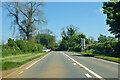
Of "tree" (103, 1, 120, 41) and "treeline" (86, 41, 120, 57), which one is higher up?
"tree" (103, 1, 120, 41)

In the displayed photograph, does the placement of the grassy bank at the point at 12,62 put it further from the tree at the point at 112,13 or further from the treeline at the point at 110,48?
the treeline at the point at 110,48

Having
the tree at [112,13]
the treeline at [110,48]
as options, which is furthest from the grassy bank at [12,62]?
the treeline at [110,48]

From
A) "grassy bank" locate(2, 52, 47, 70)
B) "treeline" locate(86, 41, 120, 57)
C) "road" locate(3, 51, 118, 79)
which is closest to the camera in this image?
"road" locate(3, 51, 118, 79)

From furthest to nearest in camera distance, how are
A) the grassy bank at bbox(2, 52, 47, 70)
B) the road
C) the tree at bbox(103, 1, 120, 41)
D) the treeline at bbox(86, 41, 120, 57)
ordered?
1. the treeline at bbox(86, 41, 120, 57)
2. the tree at bbox(103, 1, 120, 41)
3. the grassy bank at bbox(2, 52, 47, 70)
4. the road

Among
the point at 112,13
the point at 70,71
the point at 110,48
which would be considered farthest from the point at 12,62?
the point at 112,13

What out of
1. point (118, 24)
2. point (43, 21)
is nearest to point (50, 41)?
point (43, 21)

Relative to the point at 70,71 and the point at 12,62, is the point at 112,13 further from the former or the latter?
the point at 70,71

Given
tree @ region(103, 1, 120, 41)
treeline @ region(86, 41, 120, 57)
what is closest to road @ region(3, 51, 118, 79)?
tree @ region(103, 1, 120, 41)

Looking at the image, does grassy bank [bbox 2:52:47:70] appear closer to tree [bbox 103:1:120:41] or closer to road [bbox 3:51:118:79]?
road [bbox 3:51:118:79]

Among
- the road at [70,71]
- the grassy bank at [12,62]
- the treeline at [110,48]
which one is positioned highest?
the treeline at [110,48]

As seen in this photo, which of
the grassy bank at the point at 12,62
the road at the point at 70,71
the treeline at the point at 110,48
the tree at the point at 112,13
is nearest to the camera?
the road at the point at 70,71

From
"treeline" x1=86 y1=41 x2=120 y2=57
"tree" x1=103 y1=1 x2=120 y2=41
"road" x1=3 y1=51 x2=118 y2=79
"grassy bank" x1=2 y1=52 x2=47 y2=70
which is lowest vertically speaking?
"road" x1=3 y1=51 x2=118 y2=79

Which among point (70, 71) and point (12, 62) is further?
point (12, 62)

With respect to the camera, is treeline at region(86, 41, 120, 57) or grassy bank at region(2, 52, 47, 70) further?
treeline at region(86, 41, 120, 57)
